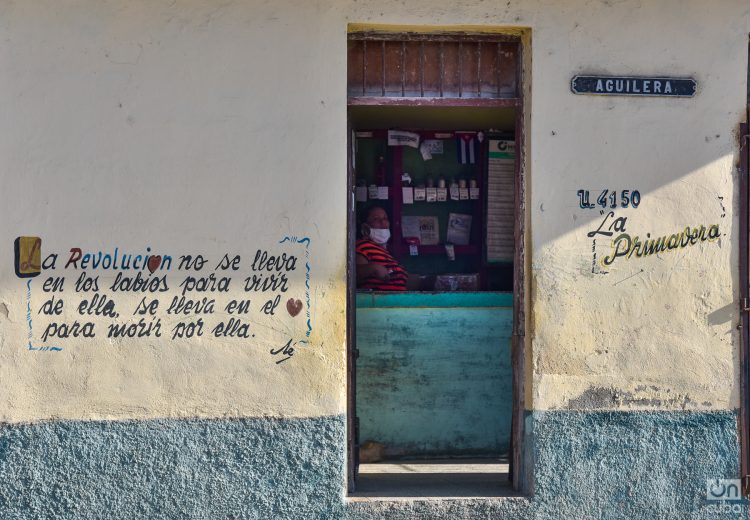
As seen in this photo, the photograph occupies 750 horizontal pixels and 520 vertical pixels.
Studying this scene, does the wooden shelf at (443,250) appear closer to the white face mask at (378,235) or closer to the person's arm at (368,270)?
the white face mask at (378,235)

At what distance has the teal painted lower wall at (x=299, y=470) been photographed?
196 inches

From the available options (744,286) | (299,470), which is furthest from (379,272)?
(744,286)

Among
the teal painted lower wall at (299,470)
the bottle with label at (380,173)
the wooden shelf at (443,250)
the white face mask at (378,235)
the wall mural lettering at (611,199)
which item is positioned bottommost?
the teal painted lower wall at (299,470)

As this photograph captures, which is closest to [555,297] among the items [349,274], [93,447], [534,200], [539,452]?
[534,200]

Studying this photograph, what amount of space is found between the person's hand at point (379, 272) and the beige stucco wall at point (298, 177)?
1.60m

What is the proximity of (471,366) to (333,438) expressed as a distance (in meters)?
1.75

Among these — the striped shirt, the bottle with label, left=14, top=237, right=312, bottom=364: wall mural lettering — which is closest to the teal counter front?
the striped shirt

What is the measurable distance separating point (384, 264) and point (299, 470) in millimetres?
2107

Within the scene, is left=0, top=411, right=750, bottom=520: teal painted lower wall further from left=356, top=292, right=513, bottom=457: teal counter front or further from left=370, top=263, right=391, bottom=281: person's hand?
left=370, top=263, right=391, bottom=281: person's hand

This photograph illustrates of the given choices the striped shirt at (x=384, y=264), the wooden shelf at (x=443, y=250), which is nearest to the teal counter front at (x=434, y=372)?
the striped shirt at (x=384, y=264)

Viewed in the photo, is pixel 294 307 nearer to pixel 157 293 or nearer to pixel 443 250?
pixel 157 293

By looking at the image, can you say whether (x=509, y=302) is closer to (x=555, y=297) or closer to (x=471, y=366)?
(x=471, y=366)

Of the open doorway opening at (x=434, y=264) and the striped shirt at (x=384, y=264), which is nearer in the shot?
the open doorway opening at (x=434, y=264)

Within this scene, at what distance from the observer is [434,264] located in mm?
7527
